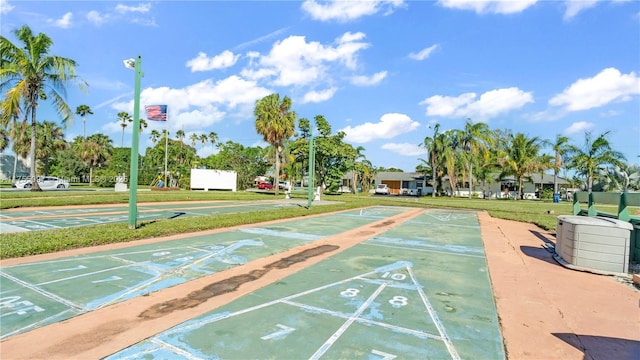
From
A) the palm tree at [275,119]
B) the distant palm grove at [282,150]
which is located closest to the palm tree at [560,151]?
the distant palm grove at [282,150]

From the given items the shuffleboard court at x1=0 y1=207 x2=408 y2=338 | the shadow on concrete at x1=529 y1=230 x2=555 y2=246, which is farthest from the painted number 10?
the shadow on concrete at x1=529 y1=230 x2=555 y2=246

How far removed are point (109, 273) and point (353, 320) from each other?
5242mm

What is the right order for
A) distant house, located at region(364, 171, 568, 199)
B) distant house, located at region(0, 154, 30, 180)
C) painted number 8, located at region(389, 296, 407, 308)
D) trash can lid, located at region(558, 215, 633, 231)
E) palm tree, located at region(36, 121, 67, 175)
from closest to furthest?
painted number 8, located at region(389, 296, 407, 308) < trash can lid, located at region(558, 215, 633, 231) < palm tree, located at region(36, 121, 67, 175) < distant house, located at region(364, 171, 568, 199) < distant house, located at region(0, 154, 30, 180)

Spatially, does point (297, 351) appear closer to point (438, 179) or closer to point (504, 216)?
point (504, 216)

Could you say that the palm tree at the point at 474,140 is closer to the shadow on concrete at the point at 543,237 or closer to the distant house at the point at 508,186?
the distant house at the point at 508,186

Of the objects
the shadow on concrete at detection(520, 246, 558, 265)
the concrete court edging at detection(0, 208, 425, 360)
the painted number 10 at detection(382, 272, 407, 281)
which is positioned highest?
the shadow on concrete at detection(520, 246, 558, 265)

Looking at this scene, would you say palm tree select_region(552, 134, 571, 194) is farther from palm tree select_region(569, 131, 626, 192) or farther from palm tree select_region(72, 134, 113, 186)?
palm tree select_region(72, 134, 113, 186)

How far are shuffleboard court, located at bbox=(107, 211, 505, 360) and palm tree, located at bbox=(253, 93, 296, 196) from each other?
2834cm

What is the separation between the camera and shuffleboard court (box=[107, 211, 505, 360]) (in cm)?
384

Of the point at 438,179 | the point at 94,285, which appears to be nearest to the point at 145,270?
the point at 94,285

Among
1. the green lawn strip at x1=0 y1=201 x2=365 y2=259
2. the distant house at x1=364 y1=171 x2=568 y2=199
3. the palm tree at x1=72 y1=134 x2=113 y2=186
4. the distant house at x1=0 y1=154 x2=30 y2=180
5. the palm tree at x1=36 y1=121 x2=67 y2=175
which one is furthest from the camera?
the distant house at x1=0 y1=154 x2=30 y2=180

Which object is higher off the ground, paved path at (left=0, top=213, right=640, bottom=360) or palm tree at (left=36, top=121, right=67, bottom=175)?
palm tree at (left=36, top=121, right=67, bottom=175)

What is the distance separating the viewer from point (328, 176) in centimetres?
4459

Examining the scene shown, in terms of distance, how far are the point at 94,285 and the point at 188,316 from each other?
2.51 m
